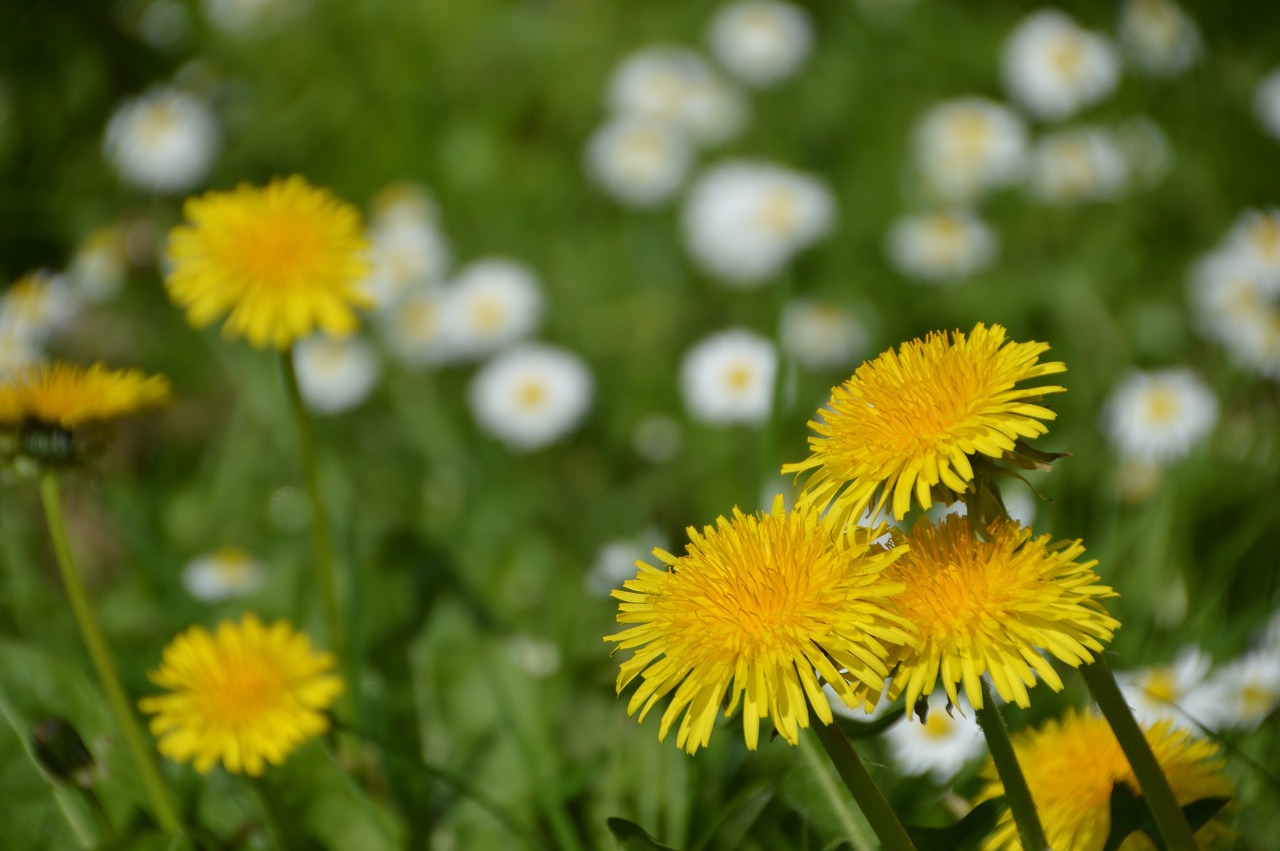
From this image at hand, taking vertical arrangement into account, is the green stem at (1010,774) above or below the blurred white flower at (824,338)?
below

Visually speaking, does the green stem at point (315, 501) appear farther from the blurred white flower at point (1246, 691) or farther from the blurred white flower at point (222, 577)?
the blurred white flower at point (1246, 691)

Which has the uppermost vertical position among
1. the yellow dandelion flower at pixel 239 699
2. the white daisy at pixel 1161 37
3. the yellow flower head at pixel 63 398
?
the white daisy at pixel 1161 37

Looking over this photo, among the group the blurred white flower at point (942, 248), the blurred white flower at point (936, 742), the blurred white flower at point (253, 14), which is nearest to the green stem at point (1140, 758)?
the blurred white flower at point (936, 742)

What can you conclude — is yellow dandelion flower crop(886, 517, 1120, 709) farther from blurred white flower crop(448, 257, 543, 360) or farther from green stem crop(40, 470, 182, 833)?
blurred white flower crop(448, 257, 543, 360)

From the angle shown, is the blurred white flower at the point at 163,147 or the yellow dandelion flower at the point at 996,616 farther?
the blurred white flower at the point at 163,147

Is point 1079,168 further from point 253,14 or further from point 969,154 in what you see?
point 253,14

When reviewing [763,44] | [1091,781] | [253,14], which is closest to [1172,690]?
[1091,781]

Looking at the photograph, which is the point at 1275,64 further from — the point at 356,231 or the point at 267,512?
the point at 267,512
